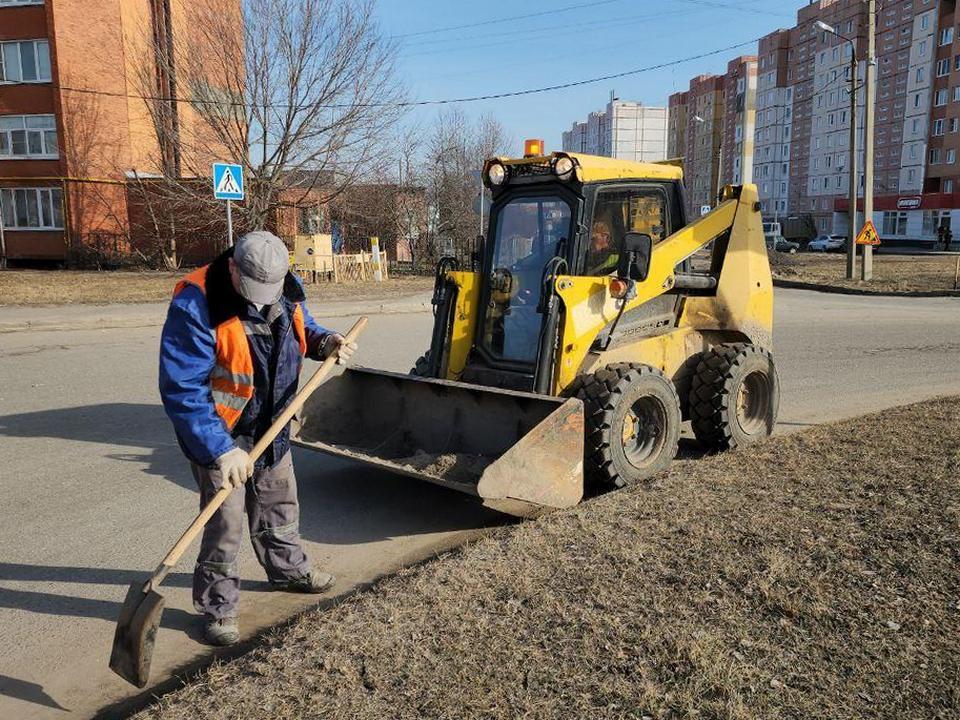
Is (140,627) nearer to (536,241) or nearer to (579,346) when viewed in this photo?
(579,346)

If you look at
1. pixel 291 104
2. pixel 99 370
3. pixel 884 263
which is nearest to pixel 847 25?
pixel 884 263

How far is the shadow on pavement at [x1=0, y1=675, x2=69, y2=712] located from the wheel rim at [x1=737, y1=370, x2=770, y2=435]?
5050 mm

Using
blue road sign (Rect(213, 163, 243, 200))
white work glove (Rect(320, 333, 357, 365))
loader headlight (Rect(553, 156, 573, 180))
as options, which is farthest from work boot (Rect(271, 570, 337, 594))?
blue road sign (Rect(213, 163, 243, 200))

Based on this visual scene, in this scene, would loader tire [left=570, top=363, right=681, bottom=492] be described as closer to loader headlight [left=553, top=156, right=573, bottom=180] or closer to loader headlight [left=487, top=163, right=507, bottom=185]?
loader headlight [left=553, top=156, right=573, bottom=180]

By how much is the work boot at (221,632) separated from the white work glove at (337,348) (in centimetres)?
130

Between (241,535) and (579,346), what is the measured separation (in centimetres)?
261

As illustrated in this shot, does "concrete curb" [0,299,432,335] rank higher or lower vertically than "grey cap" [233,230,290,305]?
lower

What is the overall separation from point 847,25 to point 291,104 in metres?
65.4

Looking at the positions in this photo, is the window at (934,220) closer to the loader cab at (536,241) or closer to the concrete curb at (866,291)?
the concrete curb at (866,291)

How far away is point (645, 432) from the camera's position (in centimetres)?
550

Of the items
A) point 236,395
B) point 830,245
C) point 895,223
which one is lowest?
point 830,245

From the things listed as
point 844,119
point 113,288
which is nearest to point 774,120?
point 844,119

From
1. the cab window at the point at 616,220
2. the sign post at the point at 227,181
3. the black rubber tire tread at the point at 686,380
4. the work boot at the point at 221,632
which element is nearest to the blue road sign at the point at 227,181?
the sign post at the point at 227,181

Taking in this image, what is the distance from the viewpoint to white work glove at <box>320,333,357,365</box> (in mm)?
3896
